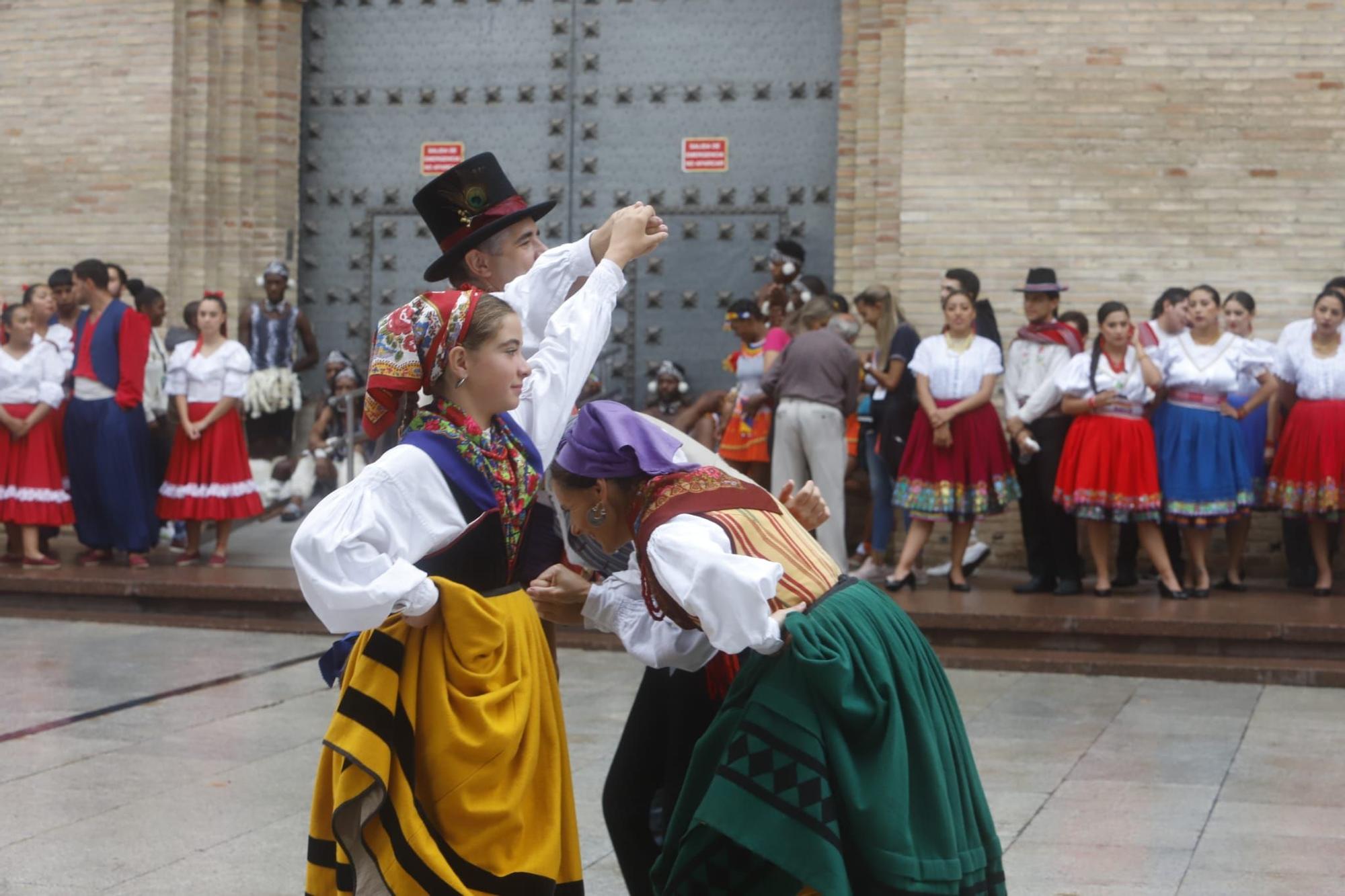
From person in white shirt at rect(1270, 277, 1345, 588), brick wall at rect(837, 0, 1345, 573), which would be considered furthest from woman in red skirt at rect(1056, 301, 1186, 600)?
brick wall at rect(837, 0, 1345, 573)

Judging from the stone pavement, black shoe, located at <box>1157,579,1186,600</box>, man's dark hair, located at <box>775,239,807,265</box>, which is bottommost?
the stone pavement

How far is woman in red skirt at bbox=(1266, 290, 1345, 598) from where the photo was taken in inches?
364

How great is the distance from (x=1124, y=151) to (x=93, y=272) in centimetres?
615

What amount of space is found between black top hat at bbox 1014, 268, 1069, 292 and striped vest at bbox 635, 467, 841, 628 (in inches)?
258

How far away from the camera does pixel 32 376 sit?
10.3 meters

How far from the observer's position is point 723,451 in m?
10.7

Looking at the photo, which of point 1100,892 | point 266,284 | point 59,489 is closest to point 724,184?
point 266,284

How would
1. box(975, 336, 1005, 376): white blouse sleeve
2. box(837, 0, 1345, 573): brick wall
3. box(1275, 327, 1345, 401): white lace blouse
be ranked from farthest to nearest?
1. box(837, 0, 1345, 573): brick wall
2. box(975, 336, 1005, 376): white blouse sleeve
3. box(1275, 327, 1345, 401): white lace blouse

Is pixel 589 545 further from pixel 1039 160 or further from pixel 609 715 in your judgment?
pixel 1039 160

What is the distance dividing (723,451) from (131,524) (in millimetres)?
3554

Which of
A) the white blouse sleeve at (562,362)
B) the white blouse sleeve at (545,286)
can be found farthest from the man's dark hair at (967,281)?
the white blouse sleeve at (562,362)

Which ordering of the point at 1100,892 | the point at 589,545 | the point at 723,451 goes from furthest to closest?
the point at 723,451, the point at 1100,892, the point at 589,545

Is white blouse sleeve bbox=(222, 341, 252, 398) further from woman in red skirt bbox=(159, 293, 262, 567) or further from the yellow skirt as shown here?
the yellow skirt

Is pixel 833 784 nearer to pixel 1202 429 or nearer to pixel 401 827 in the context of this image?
pixel 401 827
